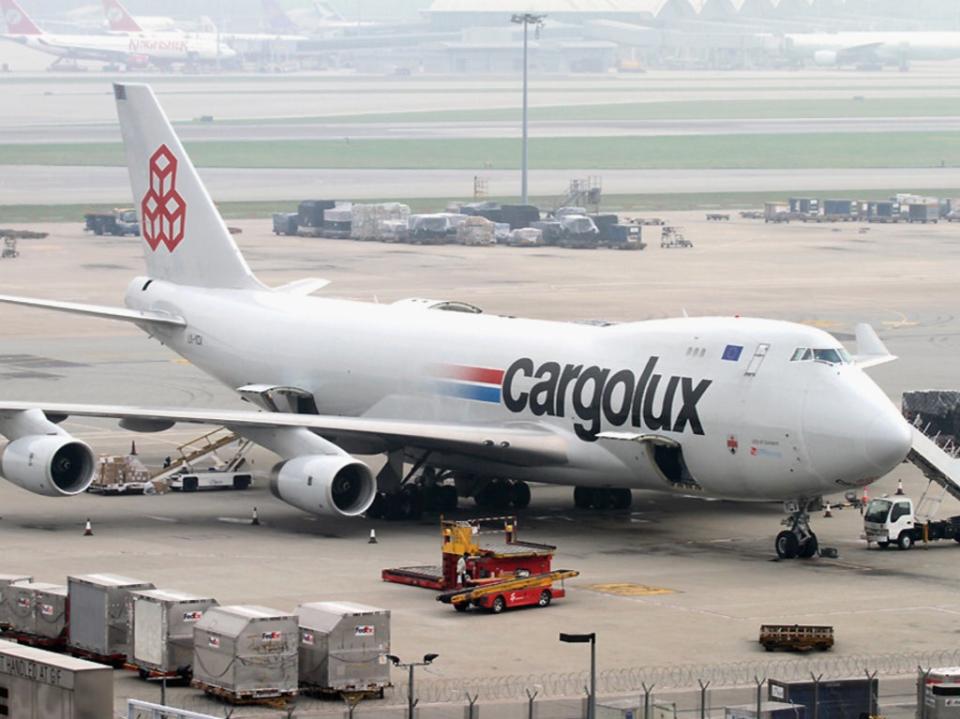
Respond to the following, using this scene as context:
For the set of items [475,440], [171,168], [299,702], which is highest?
[171,168]

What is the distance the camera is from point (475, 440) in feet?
178

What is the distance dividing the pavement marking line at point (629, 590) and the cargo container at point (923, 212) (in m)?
119

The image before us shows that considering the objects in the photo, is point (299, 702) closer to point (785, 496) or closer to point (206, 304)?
point (785, 496)

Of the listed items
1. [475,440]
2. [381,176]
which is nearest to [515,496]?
[475,440]

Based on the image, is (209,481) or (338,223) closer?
(209,481)

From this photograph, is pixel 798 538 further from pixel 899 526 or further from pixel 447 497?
pixel 447 497

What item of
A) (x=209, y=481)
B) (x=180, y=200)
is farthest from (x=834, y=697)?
(x=180, y=200)

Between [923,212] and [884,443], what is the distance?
117 meters

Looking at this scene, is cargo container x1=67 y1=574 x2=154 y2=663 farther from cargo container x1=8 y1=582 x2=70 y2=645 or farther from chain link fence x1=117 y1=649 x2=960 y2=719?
chain link fence x1=117 y1=649 x2=960 y2=719

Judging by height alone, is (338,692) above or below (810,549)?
below

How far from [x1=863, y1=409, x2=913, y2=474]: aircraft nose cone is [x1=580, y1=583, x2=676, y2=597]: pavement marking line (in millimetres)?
5796

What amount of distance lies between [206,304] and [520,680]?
30817 mm

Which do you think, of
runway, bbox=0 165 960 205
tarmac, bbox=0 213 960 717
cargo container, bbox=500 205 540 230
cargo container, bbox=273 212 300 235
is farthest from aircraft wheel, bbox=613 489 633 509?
runway, bbox=0 165 960 205

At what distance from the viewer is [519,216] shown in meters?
148
